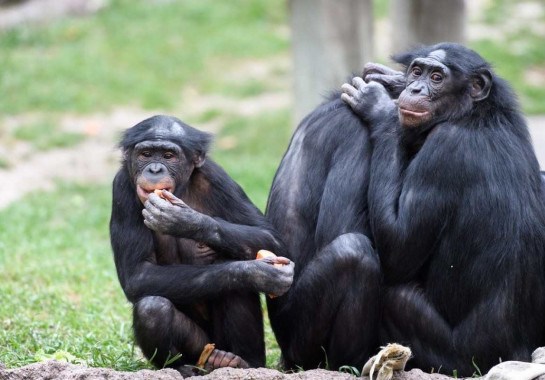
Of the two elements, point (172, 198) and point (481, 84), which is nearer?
point (172, 198)

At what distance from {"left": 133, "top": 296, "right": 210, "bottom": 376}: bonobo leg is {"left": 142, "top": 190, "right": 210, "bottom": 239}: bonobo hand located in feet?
1.43

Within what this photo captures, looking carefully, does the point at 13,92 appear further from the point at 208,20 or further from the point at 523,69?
the point at 523,69

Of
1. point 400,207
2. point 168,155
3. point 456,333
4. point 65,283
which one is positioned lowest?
point 65,283

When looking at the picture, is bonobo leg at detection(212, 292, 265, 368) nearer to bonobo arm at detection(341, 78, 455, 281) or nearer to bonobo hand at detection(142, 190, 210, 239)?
bonobo hand at detection(142, 190, 210, 239)

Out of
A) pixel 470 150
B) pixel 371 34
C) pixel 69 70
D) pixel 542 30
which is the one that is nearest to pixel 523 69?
pixel 542 30

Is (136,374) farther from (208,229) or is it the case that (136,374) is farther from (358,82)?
(358,82)

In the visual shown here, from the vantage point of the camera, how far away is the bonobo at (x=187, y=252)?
6469mm

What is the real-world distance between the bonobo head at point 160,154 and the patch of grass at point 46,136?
363 inches

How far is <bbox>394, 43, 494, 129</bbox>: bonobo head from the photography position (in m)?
6.61

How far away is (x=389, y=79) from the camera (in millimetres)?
7340

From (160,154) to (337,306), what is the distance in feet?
4.90

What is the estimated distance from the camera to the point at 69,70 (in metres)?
18.2

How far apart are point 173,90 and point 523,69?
252 inches

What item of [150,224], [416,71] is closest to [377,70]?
[416,71]
